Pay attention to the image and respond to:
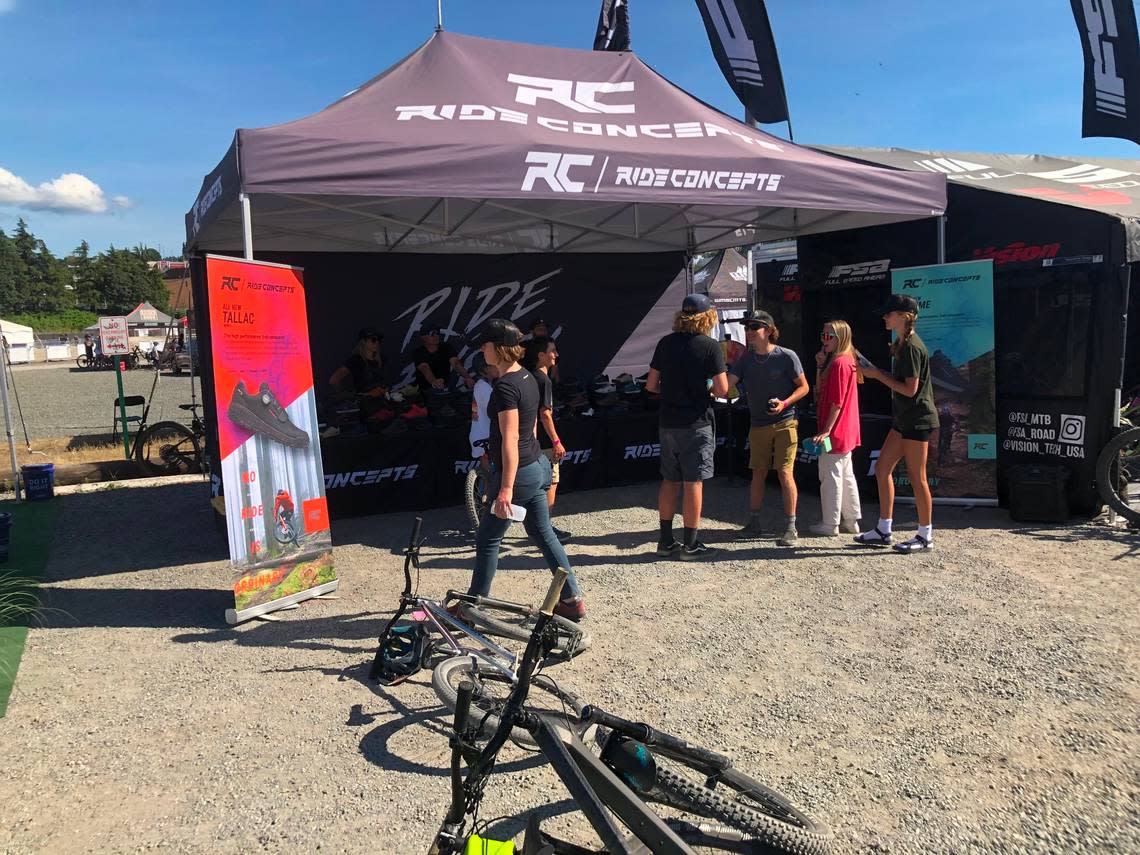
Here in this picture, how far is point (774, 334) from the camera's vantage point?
20.6ft

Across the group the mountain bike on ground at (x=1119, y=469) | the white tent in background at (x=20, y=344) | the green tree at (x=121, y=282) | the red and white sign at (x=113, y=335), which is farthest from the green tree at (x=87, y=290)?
the mountain bike on ground at (x=1119, y=469)

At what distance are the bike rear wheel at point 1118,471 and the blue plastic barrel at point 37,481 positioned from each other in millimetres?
10688

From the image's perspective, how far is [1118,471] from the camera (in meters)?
6.32

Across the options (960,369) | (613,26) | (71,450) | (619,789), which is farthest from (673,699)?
(71,450)

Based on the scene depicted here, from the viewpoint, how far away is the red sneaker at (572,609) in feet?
14.4

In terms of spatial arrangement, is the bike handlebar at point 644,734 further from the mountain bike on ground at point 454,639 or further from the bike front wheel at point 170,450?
the bike front wheel at point 170,450

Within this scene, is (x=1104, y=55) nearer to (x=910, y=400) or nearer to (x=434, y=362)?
(x=910, y=400)

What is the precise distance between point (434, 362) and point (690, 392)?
4676 millimetres

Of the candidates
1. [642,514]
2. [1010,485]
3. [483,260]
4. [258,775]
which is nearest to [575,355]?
[483,260]

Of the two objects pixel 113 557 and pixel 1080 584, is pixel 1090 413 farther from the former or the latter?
pixel 113 557

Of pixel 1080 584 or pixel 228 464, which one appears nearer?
pixel 228 464

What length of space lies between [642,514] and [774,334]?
216cm

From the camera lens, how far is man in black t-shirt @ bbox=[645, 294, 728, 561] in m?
5.38

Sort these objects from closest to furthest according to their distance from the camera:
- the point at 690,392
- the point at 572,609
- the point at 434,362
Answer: the point at 572,609 → the point at 690,392 → the point at 434,362
